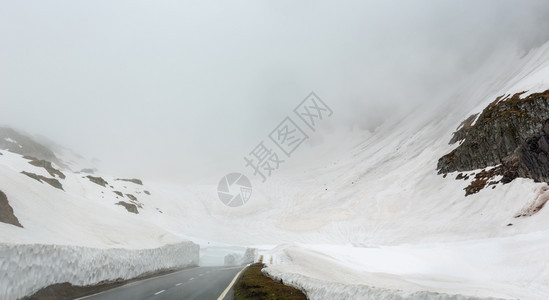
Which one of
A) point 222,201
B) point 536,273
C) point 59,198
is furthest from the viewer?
point 222,201

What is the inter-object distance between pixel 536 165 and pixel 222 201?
121 metres

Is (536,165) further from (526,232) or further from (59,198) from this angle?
(59,198)

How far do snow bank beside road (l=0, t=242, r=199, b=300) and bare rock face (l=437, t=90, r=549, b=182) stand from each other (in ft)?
210

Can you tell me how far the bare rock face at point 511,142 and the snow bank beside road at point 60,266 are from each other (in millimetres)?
63946

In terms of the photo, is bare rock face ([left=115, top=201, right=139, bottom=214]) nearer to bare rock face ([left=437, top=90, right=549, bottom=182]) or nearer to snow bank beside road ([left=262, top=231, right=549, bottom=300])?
snow bank beside road ([left=262, top=231, right=549, bottom=300])

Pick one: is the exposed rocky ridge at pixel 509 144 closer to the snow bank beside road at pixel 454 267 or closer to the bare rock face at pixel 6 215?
the snow bank beside road at pixel 454 267

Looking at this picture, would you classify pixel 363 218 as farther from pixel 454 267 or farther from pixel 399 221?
pixel 454 267

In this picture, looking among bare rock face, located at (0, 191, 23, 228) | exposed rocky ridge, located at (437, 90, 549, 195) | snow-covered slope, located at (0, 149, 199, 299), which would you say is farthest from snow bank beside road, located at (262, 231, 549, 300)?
exposed rocky ridge, located at (437, 90, 549, 195)

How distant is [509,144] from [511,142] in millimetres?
623

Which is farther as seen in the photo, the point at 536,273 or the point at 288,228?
the point at 288,228

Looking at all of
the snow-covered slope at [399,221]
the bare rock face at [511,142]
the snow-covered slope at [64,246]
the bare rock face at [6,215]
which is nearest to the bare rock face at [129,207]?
the snow-covered slope at [399,221]

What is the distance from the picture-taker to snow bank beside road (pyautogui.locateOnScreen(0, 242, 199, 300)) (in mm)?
13391

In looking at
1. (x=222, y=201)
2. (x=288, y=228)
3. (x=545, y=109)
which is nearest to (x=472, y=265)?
(x=545, y=109)

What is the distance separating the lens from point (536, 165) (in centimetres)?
5462
